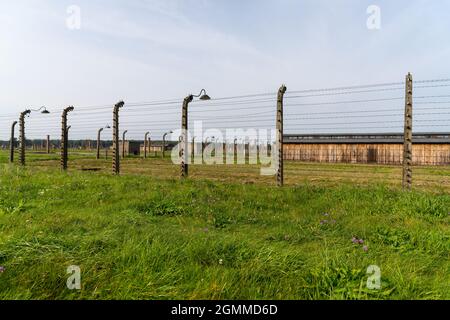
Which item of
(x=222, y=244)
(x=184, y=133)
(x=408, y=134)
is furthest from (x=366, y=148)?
(x=222, y=244)

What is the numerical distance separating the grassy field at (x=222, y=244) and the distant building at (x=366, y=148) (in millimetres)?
28975

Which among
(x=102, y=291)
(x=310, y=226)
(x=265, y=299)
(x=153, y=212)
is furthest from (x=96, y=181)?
(x=265, y=299)

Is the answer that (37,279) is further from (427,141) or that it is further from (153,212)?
(427,141)

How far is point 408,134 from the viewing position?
762 centimetres

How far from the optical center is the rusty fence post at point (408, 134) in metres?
7.51

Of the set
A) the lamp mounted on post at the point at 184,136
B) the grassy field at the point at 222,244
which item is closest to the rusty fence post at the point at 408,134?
the grassy field at the point at 222,244

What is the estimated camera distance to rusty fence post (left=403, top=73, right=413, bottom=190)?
24.6 feet

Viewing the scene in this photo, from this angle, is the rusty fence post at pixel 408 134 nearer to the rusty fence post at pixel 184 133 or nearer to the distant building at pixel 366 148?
the rusty fence post at pixel 184 133

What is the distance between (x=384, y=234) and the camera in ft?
13.8

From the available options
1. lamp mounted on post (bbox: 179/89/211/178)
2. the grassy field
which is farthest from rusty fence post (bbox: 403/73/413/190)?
lamp mounted on post (bbox: 179/89/211/178)

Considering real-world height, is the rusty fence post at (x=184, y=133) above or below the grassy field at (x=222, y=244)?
above

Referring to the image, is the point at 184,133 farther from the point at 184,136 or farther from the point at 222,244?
the point at 222,244

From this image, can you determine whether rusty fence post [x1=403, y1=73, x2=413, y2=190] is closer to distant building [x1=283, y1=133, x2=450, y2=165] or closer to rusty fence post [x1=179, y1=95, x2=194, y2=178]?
rusty fence post [x1=179, y1=95, x2=194, y2=178]

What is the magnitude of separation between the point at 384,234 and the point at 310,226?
986 mm
